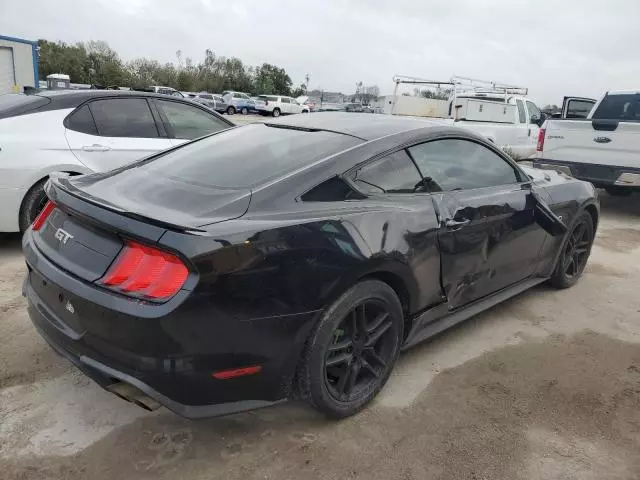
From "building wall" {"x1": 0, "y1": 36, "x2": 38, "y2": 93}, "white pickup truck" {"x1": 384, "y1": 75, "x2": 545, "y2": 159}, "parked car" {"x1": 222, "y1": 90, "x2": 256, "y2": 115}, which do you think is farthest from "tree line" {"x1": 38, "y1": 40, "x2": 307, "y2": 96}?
"white pickup truck" {"x1": 384, "y1": 75, "x2": 545, "y2": 159}

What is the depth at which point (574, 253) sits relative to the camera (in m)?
4.72

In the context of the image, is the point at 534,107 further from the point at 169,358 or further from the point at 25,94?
the point at 169,358

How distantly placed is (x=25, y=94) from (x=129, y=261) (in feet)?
13.5

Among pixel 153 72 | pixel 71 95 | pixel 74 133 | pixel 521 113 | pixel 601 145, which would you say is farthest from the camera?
pixel 153 72

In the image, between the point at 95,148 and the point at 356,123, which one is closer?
the point at 356,123

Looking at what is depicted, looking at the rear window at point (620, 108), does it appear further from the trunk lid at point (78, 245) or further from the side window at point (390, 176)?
the trunk lid at point (78, 245)

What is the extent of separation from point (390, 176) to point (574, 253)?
105 inches

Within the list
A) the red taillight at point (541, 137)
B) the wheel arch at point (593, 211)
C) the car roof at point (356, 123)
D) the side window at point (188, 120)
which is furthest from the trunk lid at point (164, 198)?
the red taillight at point (541, 137)

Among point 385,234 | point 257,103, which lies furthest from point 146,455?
point 257,103

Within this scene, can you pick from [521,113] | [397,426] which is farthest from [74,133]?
[521,113]

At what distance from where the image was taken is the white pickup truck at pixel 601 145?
739 centimetres

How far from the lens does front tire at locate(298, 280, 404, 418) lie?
2443 mm

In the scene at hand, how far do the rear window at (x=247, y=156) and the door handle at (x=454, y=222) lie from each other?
2.29 feet

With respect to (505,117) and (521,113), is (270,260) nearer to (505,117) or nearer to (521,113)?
(505,117)
